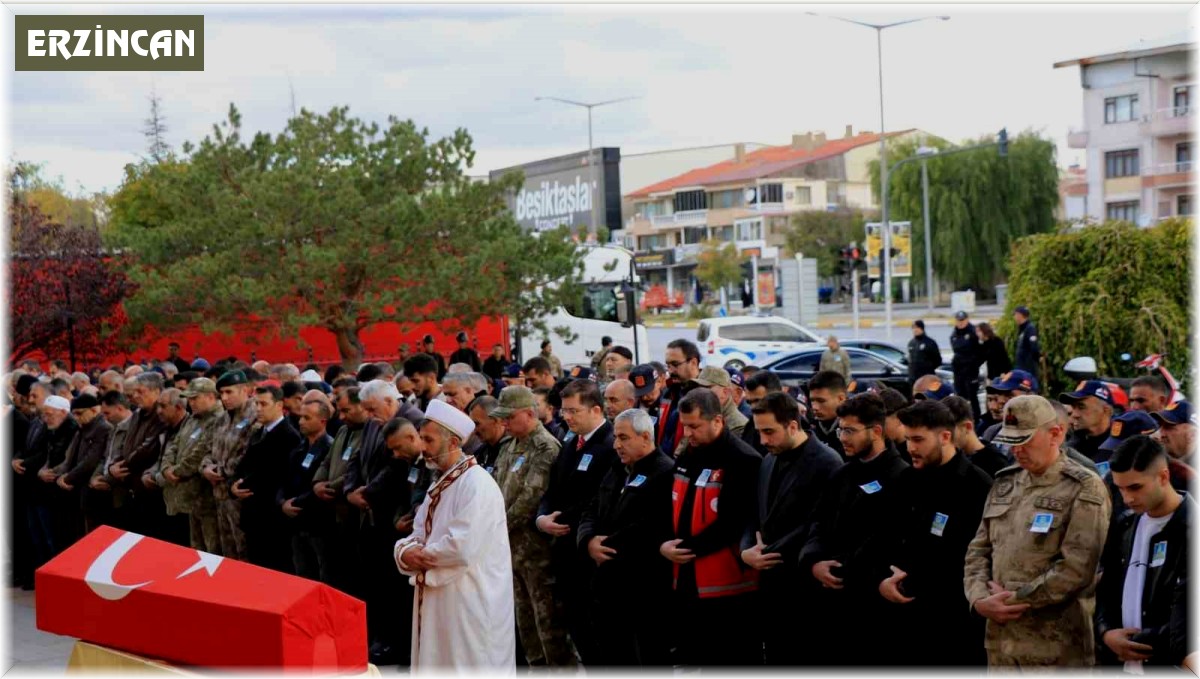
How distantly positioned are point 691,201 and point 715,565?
336 feet

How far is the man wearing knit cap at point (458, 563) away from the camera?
273 inches

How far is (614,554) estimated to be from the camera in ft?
27.2

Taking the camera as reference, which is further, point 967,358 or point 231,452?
point 967,358

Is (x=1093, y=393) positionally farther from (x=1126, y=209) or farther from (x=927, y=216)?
(x=1126, y=209)

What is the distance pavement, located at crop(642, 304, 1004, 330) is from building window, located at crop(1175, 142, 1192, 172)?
10034mm

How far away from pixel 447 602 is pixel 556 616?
2.22 m

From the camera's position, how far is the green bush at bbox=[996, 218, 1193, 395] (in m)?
21.3

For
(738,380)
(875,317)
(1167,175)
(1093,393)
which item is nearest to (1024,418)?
(1093,393)

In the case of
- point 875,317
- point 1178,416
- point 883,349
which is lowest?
point 875,317

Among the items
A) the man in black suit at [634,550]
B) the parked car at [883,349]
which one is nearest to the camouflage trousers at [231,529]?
the man in black suit at [634,550]

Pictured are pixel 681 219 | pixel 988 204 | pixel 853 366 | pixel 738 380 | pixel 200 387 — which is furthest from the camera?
pixel 681 219

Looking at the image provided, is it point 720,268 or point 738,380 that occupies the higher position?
point 720,268

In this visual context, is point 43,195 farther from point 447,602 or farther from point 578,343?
point 447,602

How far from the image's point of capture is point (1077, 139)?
6788 cm
